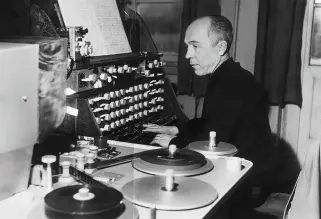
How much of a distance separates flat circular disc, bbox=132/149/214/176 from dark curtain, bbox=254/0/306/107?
2.18 metres

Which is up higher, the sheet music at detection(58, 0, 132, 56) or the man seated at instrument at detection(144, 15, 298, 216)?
the sheet music at detection(58, 0, 132, 56)

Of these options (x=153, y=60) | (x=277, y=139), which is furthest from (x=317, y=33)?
(x=153, y=60)

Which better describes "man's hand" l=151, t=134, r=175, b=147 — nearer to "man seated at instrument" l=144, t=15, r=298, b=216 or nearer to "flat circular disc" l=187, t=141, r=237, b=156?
"man seated at instrument" l=144, t=15, r=298, b=216

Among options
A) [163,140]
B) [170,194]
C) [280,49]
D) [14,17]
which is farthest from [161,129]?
[280,49]

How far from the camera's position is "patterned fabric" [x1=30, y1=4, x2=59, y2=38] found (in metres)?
2.18

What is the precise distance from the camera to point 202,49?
9.00ft

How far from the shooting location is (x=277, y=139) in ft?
12.9

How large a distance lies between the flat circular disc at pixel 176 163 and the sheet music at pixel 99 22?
1.04 metres

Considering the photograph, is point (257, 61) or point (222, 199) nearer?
point (222, 199)

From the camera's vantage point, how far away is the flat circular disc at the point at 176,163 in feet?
5.38

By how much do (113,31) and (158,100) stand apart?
0.57m

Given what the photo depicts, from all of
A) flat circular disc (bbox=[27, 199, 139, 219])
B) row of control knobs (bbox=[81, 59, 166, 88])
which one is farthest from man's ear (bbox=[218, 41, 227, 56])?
flat circular disc (bbox=[27, 199, 139, 219])

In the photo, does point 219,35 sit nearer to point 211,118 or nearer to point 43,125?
point 211,118

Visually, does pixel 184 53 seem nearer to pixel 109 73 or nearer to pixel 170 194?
pixel 109 73
